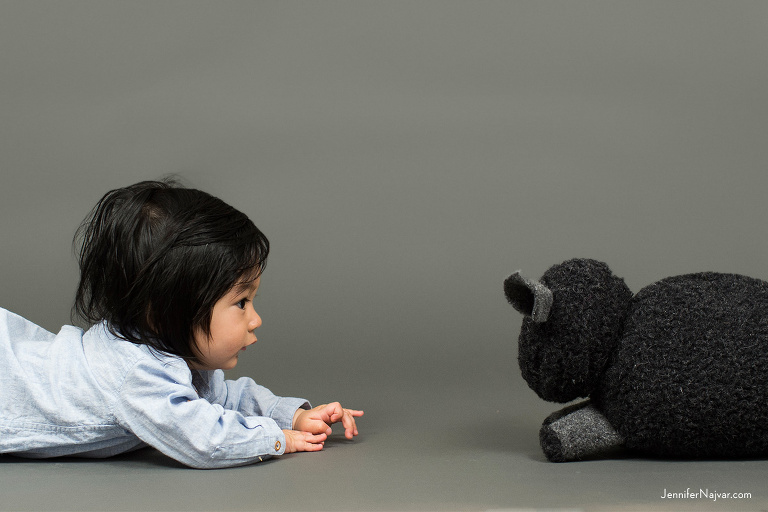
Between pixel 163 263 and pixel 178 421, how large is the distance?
0.30 meters

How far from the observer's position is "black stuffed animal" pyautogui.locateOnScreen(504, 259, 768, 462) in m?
1.81

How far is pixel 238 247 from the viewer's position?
6.42ft

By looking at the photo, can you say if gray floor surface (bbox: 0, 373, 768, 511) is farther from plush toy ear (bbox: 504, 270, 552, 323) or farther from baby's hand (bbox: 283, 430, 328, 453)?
plush toy ear (bbox: 504, 270, 552, 323)

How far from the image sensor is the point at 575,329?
187cm

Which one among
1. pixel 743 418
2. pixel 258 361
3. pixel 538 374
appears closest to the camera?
pixel 743 418

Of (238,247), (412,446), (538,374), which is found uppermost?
(238,247)

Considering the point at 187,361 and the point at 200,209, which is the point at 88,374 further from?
the point at 200,209

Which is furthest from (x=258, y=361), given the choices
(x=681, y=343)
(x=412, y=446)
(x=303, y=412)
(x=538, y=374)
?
(x=681, y=343)

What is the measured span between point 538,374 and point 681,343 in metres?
0.28

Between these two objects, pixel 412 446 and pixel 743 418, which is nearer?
pixel 743 418

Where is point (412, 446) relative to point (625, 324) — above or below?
below

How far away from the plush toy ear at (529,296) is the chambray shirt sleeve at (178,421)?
0.56 metres

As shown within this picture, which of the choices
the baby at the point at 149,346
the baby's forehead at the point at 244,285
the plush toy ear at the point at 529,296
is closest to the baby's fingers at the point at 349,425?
the baby at the point at 149,346

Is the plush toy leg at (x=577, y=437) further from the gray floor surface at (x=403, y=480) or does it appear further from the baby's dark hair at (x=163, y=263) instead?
the baby's dark hair at (x=163, y=263)
